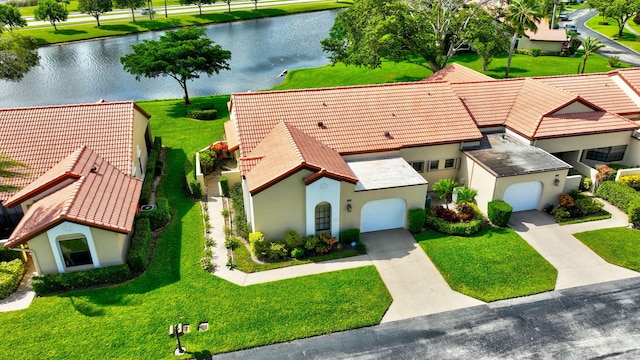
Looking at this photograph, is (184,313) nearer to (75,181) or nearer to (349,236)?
(349,236)

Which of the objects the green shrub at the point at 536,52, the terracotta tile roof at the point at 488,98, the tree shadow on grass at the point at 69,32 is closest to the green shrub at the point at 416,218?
the terracotta tile roof at the point at 488,98

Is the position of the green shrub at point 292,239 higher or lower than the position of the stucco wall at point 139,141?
lower

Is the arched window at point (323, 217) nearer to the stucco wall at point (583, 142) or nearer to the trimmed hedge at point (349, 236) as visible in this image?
the trimmed hedge at point (349, 236)

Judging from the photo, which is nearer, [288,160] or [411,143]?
[288,160]

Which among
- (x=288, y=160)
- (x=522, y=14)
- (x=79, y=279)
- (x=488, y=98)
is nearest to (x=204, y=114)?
(x=288, y=160)

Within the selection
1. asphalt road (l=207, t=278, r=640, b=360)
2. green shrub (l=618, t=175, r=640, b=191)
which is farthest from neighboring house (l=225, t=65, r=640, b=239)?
asphalt road (l=207, t=278, r=640, b=360)

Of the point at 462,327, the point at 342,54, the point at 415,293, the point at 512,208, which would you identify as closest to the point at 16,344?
the point at 415,293
